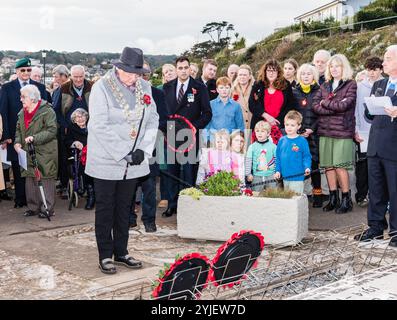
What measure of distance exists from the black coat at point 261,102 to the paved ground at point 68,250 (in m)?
1.42

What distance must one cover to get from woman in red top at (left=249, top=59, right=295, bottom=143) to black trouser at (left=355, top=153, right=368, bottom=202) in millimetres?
1324

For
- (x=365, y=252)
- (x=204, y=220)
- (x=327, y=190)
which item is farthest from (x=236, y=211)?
(x=327, y=190)

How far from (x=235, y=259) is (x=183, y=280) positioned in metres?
0.57

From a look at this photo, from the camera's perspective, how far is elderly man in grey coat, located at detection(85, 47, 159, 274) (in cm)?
554

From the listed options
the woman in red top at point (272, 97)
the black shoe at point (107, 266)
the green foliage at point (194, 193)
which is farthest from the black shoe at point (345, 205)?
the black shoe at point (107, 266)

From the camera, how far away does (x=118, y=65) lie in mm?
5559

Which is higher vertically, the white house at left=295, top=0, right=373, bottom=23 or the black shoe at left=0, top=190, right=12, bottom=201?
the white house at left=295, top=0, right=373, bottom=23

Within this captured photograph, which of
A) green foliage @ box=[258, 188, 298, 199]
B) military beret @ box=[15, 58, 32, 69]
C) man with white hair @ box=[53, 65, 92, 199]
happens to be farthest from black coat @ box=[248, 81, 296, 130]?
military beret @ box=[15, 58, 32, 69]

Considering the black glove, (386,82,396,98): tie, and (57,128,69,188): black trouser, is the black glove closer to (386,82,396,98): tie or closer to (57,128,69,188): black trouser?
(386,82,396,98): tie

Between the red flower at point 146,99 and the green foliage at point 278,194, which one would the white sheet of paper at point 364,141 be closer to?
the green foliage at point 278,194

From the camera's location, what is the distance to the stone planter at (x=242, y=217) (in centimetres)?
649

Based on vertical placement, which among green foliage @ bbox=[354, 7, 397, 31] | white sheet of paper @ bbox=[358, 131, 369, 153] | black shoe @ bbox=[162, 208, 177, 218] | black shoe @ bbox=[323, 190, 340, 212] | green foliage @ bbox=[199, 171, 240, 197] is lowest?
black shoe @ bbox=[162, 208, 177, 218]

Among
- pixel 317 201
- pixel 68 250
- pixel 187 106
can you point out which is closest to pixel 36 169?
pixel 187 106

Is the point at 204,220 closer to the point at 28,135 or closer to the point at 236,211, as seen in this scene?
the point at 236,211
